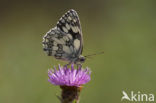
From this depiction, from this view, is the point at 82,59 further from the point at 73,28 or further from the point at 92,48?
the point at 92,48

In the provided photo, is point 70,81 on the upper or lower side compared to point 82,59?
lower

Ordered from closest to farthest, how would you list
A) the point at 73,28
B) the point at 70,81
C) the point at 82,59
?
1. the point at 70,81
2. the point at 82,59
3. the point at 73,28

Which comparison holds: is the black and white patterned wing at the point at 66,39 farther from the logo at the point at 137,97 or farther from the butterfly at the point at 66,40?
the logo at the point at 137,97

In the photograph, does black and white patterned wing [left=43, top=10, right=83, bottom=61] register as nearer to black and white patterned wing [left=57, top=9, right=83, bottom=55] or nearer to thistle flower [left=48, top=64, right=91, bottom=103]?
black and white patterned wing [left=57, top=9, right=83, bottom=55]

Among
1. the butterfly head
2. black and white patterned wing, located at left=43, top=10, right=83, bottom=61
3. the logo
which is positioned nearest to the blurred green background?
the logo

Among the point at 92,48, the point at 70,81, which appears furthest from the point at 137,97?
the point at 92,48

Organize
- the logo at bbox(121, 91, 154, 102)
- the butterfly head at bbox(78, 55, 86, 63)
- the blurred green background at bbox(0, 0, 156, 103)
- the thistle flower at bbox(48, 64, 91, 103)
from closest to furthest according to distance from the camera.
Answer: the thistle flower at bbox(48, 64, 91, 103) < the butterfly head at bbox(78, 55, 86, 63) < the logo at bbox(121, 91, 154, 102) < the blurred green background at bbox(0, 0, 156, 103)

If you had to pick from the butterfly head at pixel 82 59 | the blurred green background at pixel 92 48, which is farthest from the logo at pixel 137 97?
the butterfly head at pixel 82 59
